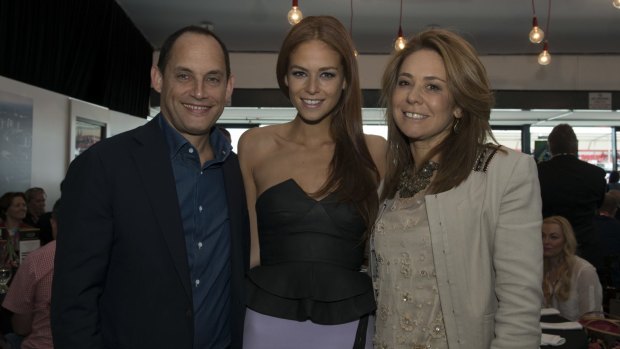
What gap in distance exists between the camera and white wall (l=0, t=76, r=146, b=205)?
5.19 meters

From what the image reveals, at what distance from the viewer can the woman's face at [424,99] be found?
73.6 inches

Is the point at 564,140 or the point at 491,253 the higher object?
the point at 564,140

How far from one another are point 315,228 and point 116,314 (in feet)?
2.36

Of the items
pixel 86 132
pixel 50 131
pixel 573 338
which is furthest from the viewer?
pixel 86 132

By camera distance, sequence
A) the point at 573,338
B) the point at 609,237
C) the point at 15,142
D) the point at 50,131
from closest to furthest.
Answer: the point at 573,338 → the point at 15,142 → the point at 609,237 → the point at 50,131

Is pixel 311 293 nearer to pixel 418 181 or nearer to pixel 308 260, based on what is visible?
pixel 308 260

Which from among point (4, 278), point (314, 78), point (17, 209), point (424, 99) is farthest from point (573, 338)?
point (17, 209)

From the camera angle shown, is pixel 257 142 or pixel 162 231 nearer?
pixel 162 231

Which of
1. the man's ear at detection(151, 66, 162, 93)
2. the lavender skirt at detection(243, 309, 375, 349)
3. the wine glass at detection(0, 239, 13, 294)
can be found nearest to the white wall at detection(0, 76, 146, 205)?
the wine glass at detection(0, 239, 13, 294)

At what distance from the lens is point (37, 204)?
527 centimetres

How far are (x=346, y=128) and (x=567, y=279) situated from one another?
83.1 inches

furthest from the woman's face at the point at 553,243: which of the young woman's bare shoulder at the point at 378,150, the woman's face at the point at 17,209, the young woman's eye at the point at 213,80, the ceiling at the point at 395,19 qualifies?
the woman's face at the point at 17,209

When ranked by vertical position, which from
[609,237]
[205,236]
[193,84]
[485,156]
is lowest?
[609,237]

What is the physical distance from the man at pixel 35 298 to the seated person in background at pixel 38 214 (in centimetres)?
212
